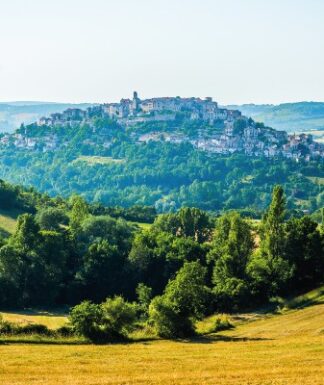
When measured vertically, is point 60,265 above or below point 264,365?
below

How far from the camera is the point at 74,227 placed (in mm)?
90188

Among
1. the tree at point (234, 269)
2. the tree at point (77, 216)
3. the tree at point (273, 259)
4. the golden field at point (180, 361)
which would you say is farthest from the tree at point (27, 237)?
the golden field at point (180, 361)

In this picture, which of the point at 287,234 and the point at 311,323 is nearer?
the point at 311,323

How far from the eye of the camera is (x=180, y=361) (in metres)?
34.6

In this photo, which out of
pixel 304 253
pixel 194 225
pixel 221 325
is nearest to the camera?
pixel 221 325

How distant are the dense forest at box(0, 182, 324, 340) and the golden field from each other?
889 centimetres

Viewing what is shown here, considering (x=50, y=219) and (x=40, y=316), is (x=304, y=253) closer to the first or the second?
(x=40, y=316)

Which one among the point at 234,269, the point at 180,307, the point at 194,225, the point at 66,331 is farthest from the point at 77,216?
the point at 66,331

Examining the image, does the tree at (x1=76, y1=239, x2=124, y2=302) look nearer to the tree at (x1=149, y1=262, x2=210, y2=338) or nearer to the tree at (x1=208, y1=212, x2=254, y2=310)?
the tree at (x1=208, y1=212, x2=254, y2=310)

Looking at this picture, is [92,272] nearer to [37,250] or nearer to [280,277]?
[37,250]

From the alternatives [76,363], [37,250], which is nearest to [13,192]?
[37,250]

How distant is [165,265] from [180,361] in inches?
1759

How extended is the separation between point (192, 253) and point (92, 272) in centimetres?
1235

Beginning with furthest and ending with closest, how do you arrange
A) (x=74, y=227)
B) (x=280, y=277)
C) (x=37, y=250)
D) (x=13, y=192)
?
(x=13, y=192), (x=74, y=227), (x=37, y=250), (x=280, y=277)
